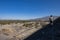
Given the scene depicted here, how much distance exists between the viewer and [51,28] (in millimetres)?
11180

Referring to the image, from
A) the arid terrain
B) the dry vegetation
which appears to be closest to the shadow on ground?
the arid terrain

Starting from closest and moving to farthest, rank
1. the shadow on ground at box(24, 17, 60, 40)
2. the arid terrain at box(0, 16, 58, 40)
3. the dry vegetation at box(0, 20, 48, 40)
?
1. the shadow on ground at box(24, 17, 60, 40)
2. the arid terrain at box(0, 16, 58, 40)
3. the dry vegetation at box(0, 20, 48, 40)

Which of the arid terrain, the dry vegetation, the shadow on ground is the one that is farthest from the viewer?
the dry vegetation

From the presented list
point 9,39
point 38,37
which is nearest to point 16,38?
point 9,39

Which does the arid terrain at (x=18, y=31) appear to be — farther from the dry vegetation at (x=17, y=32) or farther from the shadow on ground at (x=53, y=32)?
the shadow on ground at (x=53, y=32)

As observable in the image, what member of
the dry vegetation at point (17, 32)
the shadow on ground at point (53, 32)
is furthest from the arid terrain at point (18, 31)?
the shadow on ground at point (53, 32)

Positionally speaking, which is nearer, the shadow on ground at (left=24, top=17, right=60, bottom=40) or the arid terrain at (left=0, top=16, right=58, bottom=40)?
the shadow on ground at (left=24, top=17, right=60, bottom=40)

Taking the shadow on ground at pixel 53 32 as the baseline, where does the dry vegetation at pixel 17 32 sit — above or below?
below

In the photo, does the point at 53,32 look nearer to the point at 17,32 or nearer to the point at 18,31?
the point at 17,32

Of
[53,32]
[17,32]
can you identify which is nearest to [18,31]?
[17,32]

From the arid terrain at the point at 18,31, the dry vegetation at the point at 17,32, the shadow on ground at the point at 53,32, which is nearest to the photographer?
the shadow on ground at the point at 53,32

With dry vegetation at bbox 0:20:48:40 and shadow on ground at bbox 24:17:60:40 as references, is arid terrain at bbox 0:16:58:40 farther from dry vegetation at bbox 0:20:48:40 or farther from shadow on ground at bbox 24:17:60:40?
shadow on ground at bbox 24:17:60:40

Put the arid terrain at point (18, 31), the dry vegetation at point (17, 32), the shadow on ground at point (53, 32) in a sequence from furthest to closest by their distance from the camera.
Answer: the dry vegetation at point (17, 32), the arid terrain at point (18, 31), the shadow on ground at point (53, 32)

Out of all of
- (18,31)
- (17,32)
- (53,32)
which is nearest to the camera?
(53,32)
